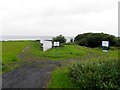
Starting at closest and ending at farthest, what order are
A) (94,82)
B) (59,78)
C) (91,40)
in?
1. (94,82)
2. (59,78)
3. (91,40)

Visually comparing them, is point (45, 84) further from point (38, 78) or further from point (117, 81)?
point (117, 81)

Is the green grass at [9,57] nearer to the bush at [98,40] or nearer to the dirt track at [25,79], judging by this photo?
the dirt track at [25,79]

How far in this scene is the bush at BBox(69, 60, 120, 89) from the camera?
18.9 metres

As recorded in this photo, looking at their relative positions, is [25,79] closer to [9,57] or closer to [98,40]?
[9,57]

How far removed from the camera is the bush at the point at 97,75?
18875 millimetres

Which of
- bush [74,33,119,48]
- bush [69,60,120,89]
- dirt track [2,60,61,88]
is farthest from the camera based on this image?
bush [74,33,119,48]

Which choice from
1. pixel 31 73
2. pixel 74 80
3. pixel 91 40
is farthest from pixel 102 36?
pixel 74 80

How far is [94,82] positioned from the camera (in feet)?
62.7

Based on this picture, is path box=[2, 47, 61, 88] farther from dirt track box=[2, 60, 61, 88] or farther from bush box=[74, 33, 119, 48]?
bush box=[74, 33, 119, 48]

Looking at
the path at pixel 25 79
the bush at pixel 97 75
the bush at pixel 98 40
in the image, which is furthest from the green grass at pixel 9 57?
the bush at pixel 98 40

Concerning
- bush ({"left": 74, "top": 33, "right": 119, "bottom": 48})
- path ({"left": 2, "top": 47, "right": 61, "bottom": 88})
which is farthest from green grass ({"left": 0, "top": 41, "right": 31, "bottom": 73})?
bush ({"left": 74, "top": 33, "right": 119, "bottom": 48})

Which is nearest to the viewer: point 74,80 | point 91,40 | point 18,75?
point 74,80

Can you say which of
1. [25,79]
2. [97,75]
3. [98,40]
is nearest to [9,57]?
[25,79]

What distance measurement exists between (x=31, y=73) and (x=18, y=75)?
157 centimetres
